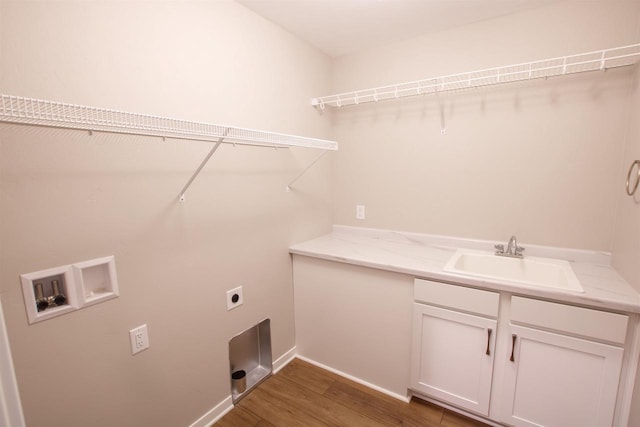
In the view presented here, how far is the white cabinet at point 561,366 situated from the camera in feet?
4.41

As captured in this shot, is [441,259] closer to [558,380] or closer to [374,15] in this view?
[558,380]

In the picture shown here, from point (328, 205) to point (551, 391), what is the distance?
1.86 metres

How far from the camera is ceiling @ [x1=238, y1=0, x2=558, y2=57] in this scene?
1757 mm

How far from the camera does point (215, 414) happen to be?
177cm

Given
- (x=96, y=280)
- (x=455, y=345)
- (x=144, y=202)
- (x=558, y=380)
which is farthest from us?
(x=455, y=345)

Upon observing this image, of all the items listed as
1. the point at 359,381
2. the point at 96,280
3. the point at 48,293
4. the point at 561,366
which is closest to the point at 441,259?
the point at 561,366

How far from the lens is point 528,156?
1.89 m

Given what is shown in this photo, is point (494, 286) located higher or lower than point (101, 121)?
lower

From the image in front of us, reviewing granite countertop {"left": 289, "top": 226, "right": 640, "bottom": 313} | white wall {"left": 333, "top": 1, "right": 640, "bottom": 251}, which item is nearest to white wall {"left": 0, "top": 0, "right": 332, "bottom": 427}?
granite countertop {"left": 289, "top": 226, "right": 640, "bottom": 313}

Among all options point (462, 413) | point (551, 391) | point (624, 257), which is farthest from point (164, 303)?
point (624, 257)

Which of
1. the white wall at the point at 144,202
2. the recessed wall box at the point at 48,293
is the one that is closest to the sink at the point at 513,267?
the white wall at the point at 144,202

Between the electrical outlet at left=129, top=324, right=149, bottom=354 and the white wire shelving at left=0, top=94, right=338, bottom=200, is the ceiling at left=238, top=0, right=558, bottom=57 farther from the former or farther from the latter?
the electrical outlet at left=129, top=324, right=149, bottom=354

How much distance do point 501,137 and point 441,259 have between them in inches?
35.4

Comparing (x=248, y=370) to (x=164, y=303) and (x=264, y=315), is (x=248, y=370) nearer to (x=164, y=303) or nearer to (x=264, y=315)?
(x=264, y=315)
